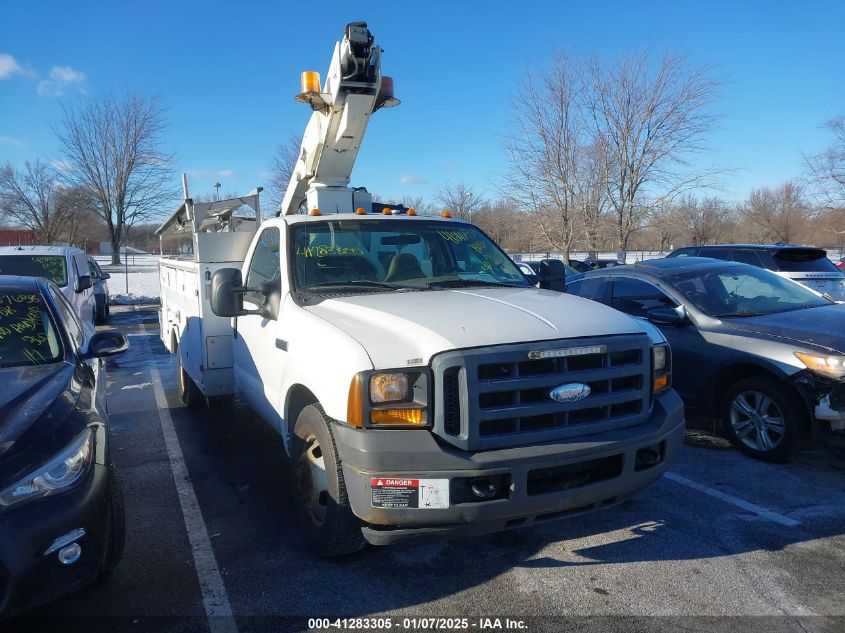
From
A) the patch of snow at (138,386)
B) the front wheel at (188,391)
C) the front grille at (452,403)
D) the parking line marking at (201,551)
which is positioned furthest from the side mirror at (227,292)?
the patch of snow at (138,386)

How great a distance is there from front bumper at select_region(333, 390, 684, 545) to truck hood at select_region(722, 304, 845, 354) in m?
2.72

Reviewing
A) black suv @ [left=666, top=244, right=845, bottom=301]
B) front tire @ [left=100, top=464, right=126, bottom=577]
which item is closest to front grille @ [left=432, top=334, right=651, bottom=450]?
front tire @ [left=100, top=464, right=126, bottom=577]

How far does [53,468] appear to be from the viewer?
266 cm

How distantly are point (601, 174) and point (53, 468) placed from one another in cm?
2381

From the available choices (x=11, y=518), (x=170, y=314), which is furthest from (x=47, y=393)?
(x=170, y=314)

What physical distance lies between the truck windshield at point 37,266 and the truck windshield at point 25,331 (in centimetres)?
756

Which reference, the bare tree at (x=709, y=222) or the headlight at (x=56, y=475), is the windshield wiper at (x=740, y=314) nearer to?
the headlight at (x=56, y=475)

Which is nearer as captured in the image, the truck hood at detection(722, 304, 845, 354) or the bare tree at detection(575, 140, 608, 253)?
the truck hood at detection(722, 304, 845, 354)

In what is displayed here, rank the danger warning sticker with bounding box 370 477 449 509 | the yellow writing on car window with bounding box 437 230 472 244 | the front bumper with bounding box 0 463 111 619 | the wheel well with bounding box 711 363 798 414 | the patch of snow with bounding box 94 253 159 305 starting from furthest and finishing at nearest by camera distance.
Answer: the patch of snow with bounding box 94 253 159 305 → the wheel well with bounding box 711 363 798 414 → the yellow writing on car window with bounding box 437 230 472 244 → the danger warning sticker with bounding box 370 477 449 509 → the front bumper with bounding box 0 463 111 619

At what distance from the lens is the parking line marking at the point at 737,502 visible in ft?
13.1

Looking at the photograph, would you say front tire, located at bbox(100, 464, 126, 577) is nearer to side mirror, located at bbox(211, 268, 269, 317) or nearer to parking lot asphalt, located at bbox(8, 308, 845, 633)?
parking lot asphalt, located at bbox(8, 308, 845, 633)

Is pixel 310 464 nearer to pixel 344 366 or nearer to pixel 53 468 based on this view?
pixel 344 366

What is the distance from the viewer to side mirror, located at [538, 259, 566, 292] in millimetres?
4887

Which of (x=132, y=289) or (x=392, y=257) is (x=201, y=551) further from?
(x=132, y=289)
